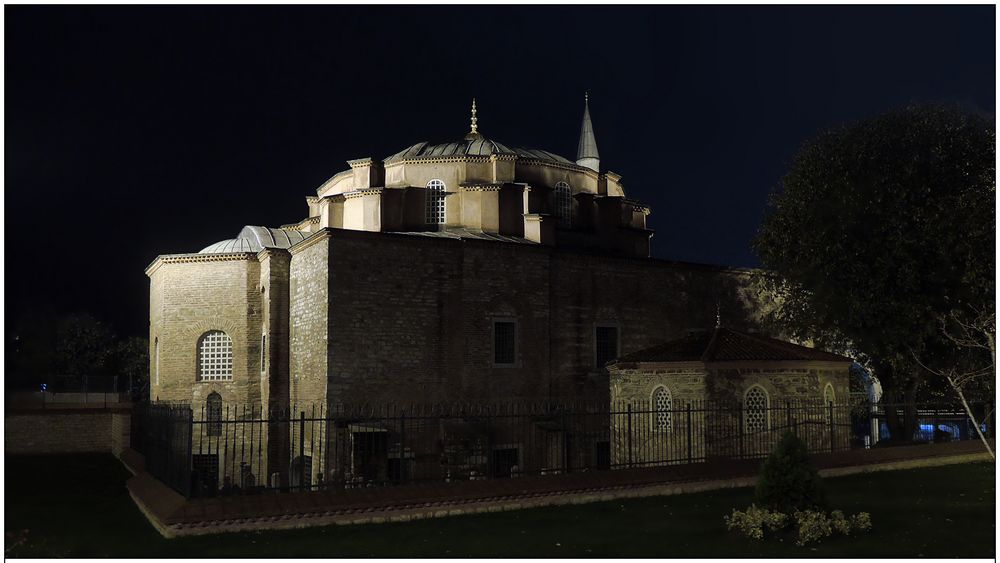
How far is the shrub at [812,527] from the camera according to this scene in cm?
939

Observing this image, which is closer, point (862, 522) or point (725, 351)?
point (862, 522)

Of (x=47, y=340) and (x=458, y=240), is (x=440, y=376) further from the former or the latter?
(x=47, y=340)

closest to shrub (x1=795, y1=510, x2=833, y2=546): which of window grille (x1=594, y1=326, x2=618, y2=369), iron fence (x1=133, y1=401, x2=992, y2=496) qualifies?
iron fence (x1=133, y1=401, x2=992, y2=496)

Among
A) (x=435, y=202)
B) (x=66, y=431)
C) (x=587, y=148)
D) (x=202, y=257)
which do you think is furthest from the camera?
(x=587, y=148)

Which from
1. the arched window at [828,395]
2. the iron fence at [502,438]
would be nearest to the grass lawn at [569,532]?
the iron fence at [502,438]

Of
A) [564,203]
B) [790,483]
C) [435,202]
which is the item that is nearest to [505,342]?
[435,202]

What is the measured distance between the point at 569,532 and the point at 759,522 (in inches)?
92.0

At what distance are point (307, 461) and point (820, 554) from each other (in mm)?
15046

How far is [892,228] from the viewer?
20688 mm

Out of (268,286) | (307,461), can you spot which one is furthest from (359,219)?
(307,461)

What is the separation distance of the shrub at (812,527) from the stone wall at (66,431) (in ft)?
50.1

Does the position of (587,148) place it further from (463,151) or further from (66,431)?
(66,431)

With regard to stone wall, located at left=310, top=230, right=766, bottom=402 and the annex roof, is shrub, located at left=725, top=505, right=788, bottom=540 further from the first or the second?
stone wall, located at left=310, top=230, right=766, bottom=402

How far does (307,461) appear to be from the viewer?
21609 mm
